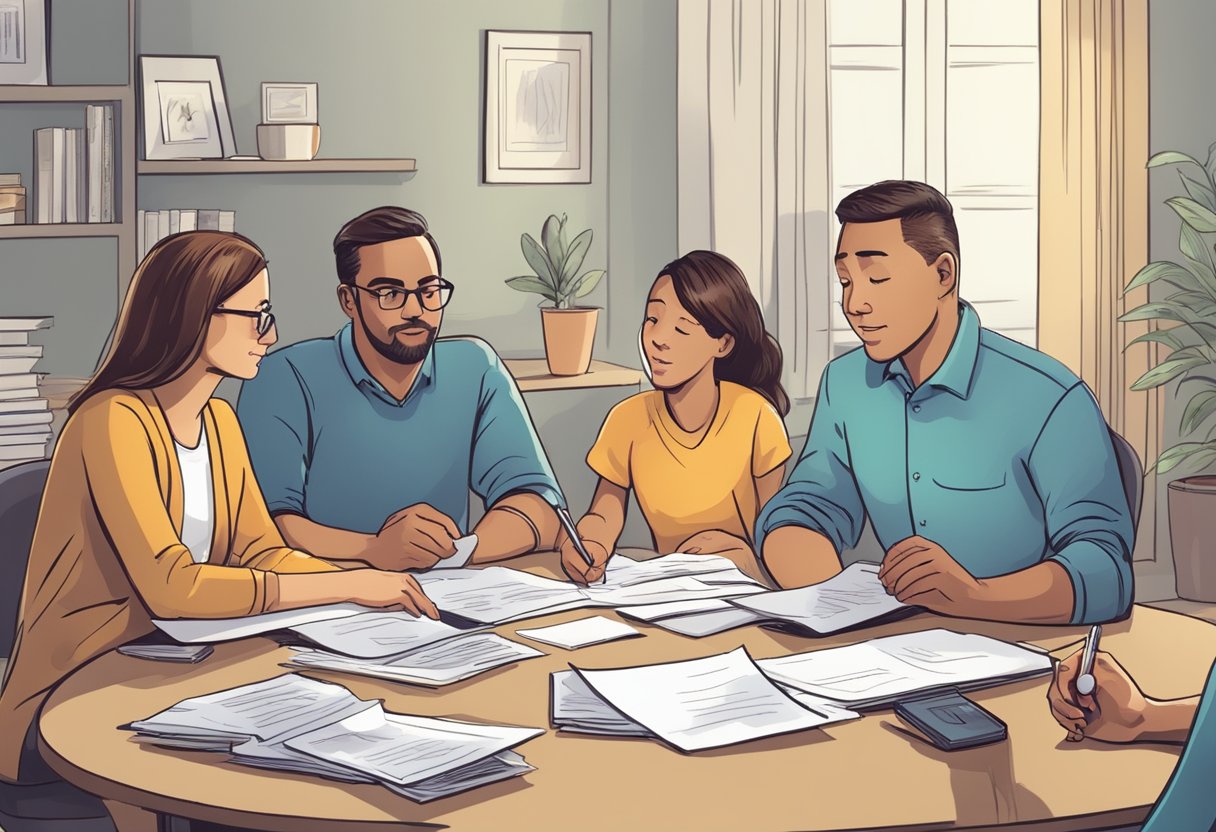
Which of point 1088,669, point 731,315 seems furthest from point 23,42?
point 1088,669

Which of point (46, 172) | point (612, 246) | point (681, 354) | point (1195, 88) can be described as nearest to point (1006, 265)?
point (1195, 88)

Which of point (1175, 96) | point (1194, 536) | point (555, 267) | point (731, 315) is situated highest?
point (1175, 96)

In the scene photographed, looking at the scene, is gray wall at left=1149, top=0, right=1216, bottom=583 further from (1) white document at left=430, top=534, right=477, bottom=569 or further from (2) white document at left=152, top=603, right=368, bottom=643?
(2) white document at left=152, top=603, right=368, bottom=643

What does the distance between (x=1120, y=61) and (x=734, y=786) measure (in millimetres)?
4046

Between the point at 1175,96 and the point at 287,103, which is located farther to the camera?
the point at 1175,96

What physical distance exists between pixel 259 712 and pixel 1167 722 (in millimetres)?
1045

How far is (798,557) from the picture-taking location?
2.24m

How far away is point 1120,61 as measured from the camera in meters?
4.58

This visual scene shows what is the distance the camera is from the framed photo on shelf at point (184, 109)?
12.2ft

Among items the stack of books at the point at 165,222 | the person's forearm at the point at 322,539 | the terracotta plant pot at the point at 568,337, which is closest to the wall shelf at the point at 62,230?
the stack of books at the point at 165,222

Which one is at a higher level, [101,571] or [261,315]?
[261,315]

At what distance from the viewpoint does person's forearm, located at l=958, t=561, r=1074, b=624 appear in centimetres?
190

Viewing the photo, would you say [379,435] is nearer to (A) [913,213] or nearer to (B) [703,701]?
(A) [913,213]

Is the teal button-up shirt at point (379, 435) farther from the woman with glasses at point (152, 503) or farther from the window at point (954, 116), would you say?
the window at point (954, 116)
